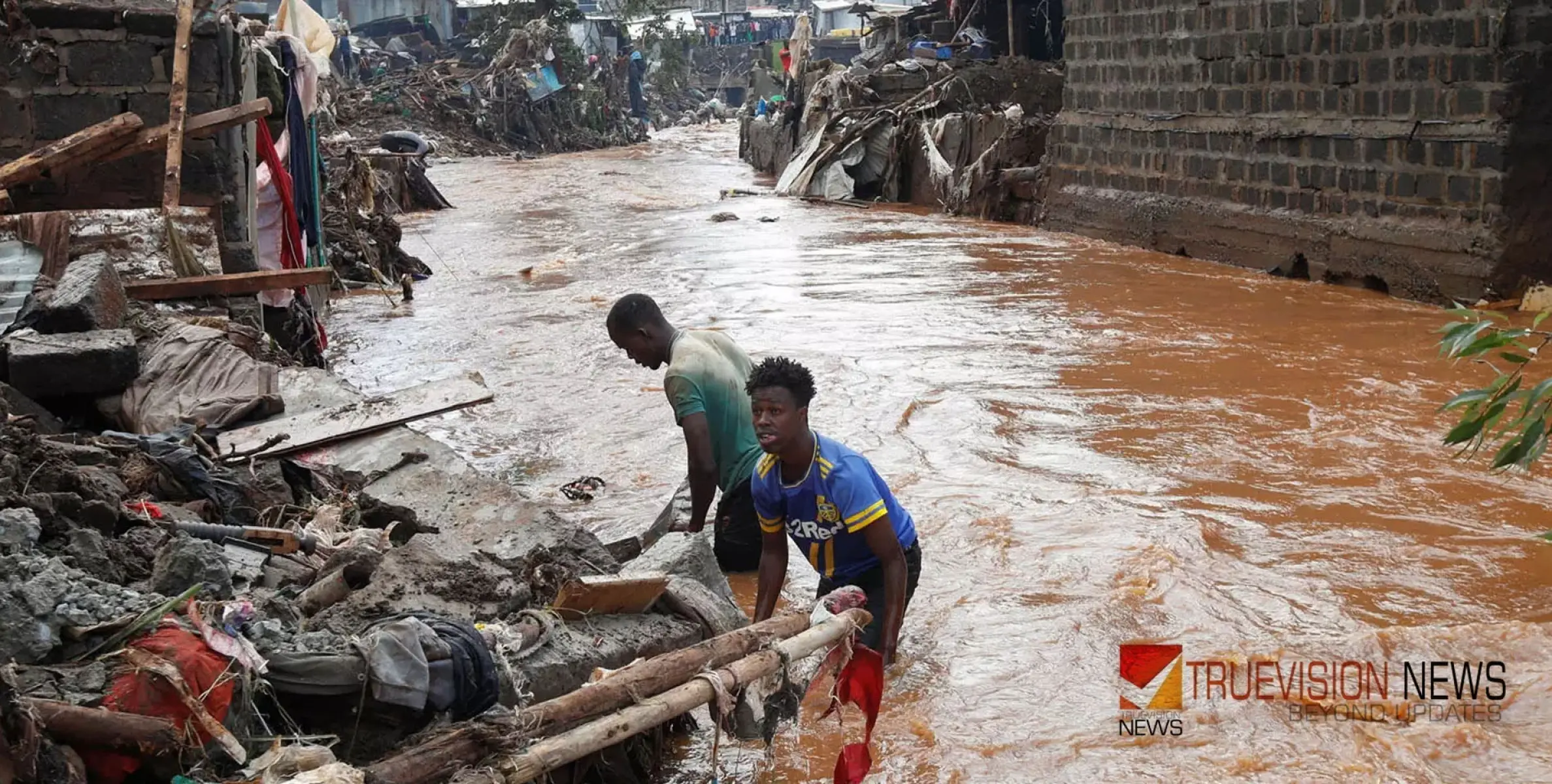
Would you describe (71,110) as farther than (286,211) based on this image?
No

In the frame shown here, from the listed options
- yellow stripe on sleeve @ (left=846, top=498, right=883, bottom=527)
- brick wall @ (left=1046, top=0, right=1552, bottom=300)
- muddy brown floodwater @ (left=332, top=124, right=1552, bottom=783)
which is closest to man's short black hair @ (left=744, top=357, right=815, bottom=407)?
yellow stripe on sleeve @ (left=846, top=498, right=883, bottom=527)

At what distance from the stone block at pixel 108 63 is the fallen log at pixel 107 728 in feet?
21.6

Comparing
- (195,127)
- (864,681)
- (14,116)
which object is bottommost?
(864,681)

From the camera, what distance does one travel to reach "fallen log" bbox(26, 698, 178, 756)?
2711mm

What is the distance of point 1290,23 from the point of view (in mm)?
12477

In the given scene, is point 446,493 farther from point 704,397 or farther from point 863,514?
point 863,514

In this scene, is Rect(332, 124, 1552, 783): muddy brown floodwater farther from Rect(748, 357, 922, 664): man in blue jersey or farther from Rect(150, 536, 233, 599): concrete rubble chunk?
Rect(150, 536, 233, 599): concrete rubble chunk

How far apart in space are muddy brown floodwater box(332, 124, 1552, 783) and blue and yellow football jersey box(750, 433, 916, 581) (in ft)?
1.80

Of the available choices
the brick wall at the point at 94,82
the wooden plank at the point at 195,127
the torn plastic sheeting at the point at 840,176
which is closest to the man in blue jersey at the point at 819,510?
the wooden plank at the point at 195,127

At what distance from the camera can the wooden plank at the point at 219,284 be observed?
7.34 metres

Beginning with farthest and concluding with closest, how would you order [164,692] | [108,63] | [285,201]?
[285,201] < [108,63] < [164,692]

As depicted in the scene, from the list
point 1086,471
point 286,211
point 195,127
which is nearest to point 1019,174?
point 286,211

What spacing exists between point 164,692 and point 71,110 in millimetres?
6635

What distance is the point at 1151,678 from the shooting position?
4.66 m
